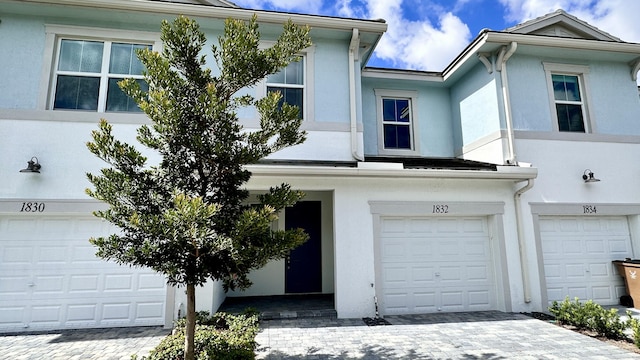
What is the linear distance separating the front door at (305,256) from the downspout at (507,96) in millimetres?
5198

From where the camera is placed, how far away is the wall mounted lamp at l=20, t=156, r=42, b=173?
247 inches

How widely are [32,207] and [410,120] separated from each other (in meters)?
9.54

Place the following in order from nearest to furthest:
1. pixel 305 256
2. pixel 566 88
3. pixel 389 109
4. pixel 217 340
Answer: pixel 217 340 < pixel 566 88 < pixel 305 256 < pixel 389 109

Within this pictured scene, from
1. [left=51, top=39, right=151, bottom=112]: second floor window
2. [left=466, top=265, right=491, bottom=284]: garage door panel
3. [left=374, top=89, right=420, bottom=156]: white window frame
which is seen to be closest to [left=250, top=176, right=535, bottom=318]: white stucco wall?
[left=466, top=265, right=491, bottom=284]: garage door panel

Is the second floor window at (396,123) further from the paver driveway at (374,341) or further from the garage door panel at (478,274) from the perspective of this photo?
the paver driveway at (374,341)

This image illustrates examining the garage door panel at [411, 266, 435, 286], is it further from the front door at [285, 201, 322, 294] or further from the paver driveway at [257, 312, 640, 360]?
→ the front door at [285, 201, 322, 294]

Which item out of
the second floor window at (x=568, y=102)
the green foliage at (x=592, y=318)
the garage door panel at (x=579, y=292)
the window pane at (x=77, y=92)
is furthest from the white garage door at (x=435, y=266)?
the window pane at (x=77, y=92)

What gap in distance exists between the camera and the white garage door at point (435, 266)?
7.27m

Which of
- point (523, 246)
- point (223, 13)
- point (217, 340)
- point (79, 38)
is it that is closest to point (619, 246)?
point (523, 246)

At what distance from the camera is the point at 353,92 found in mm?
7602

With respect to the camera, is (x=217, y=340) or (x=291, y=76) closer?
(x=217, y=340)

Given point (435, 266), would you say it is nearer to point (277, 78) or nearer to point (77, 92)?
point (277, 78)

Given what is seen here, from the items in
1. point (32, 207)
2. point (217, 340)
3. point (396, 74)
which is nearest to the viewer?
point (217, 340)

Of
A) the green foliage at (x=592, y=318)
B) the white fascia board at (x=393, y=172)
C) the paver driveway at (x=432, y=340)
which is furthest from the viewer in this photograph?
the white fascia board at (x=393, y=172)
